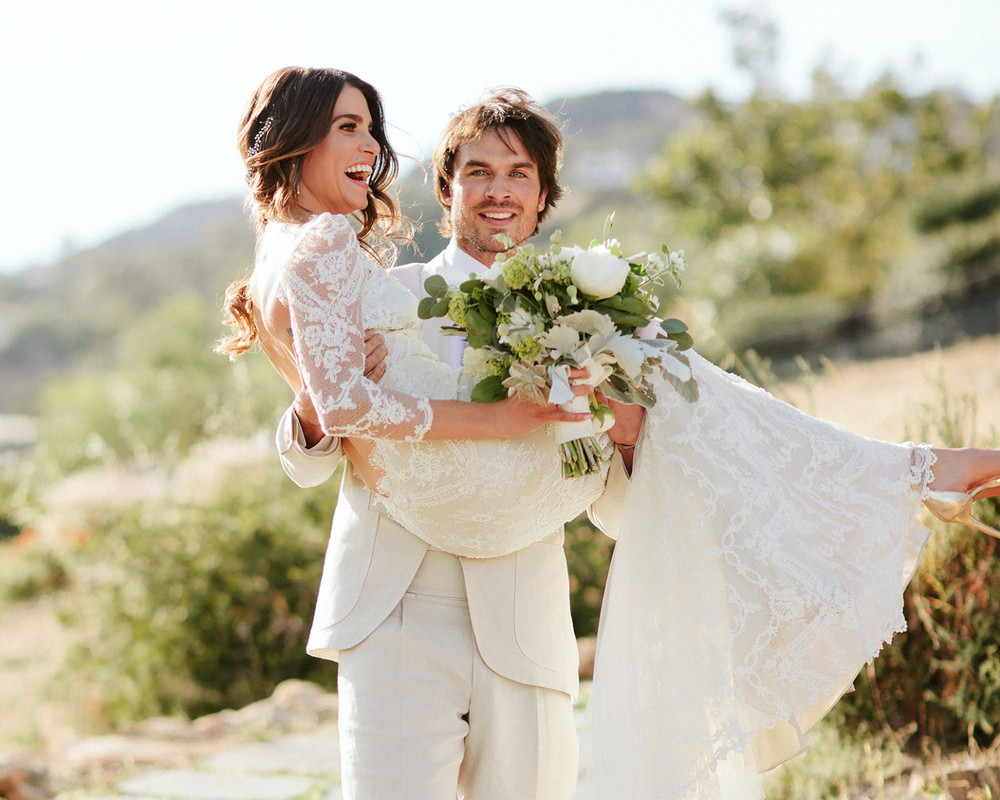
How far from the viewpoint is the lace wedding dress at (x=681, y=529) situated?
2357 mm

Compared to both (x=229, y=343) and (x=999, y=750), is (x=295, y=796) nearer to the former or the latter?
(x=229, y=343)

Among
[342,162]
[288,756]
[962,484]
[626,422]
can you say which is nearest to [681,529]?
[626,422]

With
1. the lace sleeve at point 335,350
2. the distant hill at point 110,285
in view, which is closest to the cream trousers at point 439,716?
the lace sleeve at point 335,350

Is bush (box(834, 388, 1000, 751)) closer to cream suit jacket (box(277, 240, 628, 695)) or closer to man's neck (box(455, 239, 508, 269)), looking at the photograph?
cream suit jacket (box(277, 240, 628, 695))

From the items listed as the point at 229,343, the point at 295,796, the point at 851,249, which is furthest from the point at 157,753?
the point at 851,249

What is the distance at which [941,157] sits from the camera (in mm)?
25547

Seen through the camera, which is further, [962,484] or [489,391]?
[962,484]

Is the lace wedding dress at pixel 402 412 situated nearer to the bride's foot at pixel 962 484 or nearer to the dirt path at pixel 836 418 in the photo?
the bride's foot at pixel 962 484

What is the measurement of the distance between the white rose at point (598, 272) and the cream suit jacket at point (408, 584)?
438 mm

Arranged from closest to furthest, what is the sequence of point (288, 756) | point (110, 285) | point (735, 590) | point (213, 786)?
point (735, 590), point (213, 786), point (288, 756), point (110, 285)

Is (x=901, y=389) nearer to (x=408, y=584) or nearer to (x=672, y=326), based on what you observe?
(x=672, y=326)

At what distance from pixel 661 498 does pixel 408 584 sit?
663mm

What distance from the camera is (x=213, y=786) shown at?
4.59m

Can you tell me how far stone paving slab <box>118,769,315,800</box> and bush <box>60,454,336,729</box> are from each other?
1556 mm
